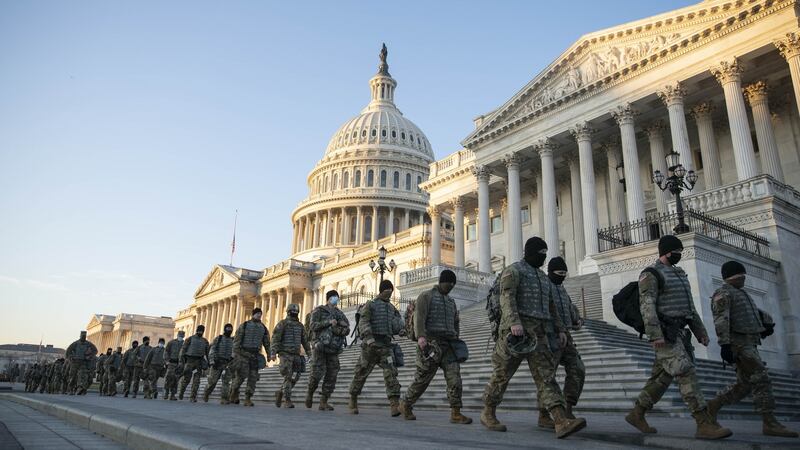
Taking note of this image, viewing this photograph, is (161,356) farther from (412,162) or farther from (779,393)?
(412,162)

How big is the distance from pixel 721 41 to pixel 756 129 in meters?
4.12

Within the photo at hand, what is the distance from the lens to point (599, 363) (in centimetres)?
1239

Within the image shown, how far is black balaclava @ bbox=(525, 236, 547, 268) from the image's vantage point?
262 inches

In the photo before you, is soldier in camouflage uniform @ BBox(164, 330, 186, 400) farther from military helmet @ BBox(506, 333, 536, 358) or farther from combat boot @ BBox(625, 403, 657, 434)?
combat boot @ BBox(625, 403, 657, 434)

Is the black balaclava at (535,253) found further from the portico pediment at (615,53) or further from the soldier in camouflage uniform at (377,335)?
the portico pediment at (615,53)

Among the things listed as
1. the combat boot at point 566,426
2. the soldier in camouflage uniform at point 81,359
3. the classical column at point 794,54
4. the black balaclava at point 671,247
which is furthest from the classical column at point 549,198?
the combat boot at point 566,426

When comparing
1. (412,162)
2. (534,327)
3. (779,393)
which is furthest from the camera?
(412,162)

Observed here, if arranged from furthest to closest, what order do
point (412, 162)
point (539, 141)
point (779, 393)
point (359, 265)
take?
A: point (412, 162) < point (359, 265) < point (539, 141) < point (779, 393)

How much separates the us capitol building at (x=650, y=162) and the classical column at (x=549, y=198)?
0.31 feet

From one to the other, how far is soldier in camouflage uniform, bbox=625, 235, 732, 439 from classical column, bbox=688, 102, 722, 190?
21.0m

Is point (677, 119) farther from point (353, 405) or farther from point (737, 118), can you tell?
point (353, 405)

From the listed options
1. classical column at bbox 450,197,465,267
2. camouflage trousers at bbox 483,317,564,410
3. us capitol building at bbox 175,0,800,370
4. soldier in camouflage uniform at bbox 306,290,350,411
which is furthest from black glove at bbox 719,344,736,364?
classical column at bbox 450,197,465,267

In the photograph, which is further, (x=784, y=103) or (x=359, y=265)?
(x=359, y=265)

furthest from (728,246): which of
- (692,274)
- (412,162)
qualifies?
(412,162)
